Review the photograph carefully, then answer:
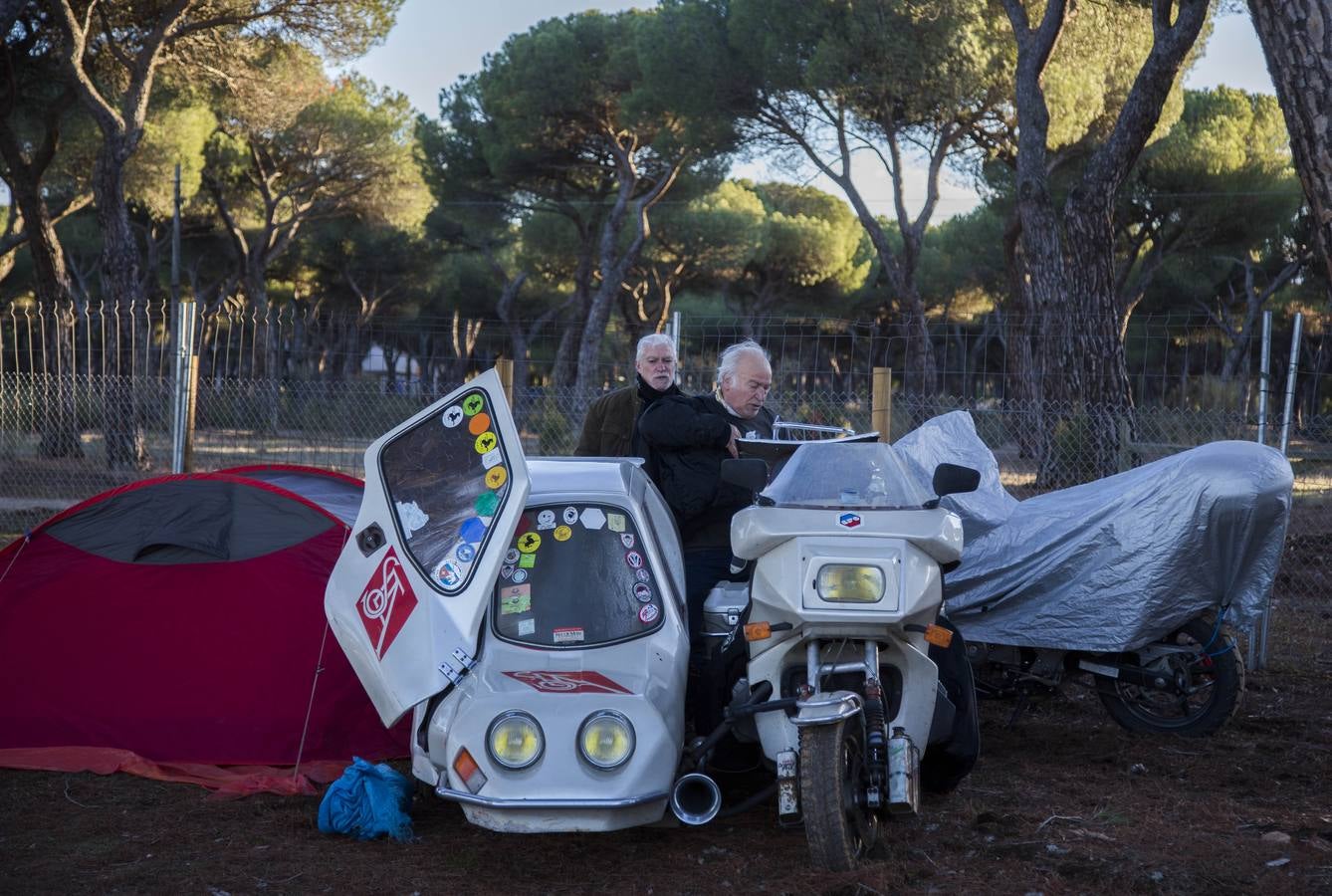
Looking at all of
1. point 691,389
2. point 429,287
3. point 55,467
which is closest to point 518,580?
point 691,389

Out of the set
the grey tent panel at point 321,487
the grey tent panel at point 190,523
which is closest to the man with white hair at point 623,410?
the grey tent panel at point 321,487

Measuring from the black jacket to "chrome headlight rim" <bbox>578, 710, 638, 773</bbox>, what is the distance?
4.42 feet

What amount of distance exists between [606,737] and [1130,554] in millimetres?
2812

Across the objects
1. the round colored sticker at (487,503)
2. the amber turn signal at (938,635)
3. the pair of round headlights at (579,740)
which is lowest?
the pair of round headlights at (579,740)

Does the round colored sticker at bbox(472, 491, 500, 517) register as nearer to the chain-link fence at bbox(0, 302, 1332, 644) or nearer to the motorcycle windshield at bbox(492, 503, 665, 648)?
the motorcycle windshield at bbox(492, 503, 665, 648)

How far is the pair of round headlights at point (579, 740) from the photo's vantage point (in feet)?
13.2

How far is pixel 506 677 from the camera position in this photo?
427cm

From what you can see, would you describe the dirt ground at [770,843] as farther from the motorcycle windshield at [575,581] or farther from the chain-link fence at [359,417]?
the chain-link fence at [359,417]

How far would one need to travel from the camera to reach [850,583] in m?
4.00

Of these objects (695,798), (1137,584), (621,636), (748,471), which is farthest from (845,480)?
(1137,584)

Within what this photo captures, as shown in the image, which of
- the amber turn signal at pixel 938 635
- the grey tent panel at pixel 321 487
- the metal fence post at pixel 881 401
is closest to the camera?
the amber turn signal at pixel 938 635

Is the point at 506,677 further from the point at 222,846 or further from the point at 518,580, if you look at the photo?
the point at 222,846

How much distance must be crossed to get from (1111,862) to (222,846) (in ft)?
9.66

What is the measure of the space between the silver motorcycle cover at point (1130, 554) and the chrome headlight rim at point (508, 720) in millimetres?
2628
